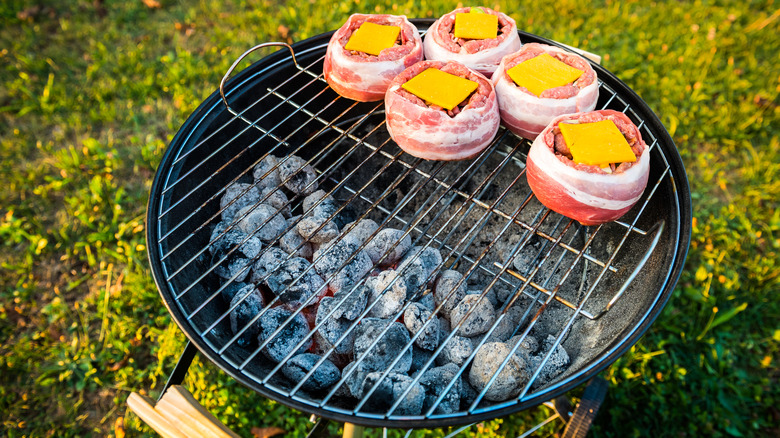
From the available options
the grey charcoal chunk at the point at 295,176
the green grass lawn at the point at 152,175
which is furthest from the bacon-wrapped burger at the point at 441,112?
the green grass lawn at the point at 152,175

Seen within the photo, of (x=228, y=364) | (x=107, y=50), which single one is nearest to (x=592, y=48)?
(x=228, y=364)

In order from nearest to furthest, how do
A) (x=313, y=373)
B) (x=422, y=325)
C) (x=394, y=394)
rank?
(x=394, y=394)
(x=313, y=373)
(x=422, y=325)

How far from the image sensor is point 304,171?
106 inches

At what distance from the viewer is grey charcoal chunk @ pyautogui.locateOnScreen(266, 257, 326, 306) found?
2.16 m

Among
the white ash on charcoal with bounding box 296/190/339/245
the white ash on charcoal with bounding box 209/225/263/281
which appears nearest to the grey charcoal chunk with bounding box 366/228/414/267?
the white ash on charcoal with bounding box 296/190/339/245

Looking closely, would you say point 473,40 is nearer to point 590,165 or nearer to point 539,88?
point 539,88

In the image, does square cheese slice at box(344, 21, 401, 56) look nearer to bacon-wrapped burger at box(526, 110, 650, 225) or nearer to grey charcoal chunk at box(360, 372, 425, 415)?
bacon-wrapped burger at box(526, 110, 650, 225)

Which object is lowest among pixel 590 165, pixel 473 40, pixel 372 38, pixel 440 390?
pixel 440 390

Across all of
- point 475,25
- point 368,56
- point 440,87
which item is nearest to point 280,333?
point 440,87

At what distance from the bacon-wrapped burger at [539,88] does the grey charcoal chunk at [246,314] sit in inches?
58.9

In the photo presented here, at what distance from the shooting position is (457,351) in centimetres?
203

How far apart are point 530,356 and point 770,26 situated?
15.7 feet

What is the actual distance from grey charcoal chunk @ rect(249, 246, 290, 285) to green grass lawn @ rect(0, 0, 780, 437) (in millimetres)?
853

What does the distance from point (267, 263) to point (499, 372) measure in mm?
1184
